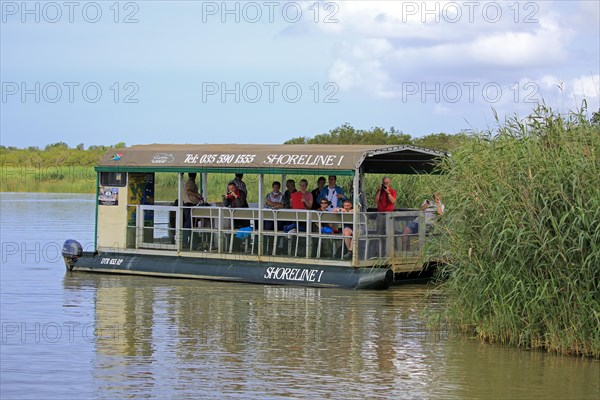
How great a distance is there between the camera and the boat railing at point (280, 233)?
1856 centimetres

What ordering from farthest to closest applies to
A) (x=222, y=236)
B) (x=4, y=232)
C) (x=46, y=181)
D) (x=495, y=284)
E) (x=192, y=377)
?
(x=46, y=181)
(x=4, y=232)
(x=222, y=236)
(x=495, y=284)
(x=192, y=377)

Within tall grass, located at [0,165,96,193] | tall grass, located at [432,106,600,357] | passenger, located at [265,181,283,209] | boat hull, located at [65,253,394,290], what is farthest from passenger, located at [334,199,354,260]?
tall grass, located at [0,165,96,193]

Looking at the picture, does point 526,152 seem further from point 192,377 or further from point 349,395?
point 192,377

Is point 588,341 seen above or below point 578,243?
below

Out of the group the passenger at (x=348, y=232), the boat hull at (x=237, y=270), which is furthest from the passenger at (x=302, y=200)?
the boat hull at (x=237, y=270)

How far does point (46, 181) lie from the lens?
6062cm

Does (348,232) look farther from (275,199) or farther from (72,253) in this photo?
(72,253)

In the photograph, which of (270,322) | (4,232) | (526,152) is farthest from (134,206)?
(4,232)

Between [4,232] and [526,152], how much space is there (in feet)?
72.6

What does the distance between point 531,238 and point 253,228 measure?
8067mm

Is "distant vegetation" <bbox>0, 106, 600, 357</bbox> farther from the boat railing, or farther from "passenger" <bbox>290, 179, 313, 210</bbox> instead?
"passenger" <bbox>290, 179, 313, 210</bbox>

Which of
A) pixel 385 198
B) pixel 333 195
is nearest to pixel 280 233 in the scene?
pixel 333 195

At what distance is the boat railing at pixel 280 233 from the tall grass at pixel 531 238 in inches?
170

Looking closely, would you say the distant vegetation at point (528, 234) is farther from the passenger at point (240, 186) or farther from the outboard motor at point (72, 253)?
the outboard motor at point (72, 253)
